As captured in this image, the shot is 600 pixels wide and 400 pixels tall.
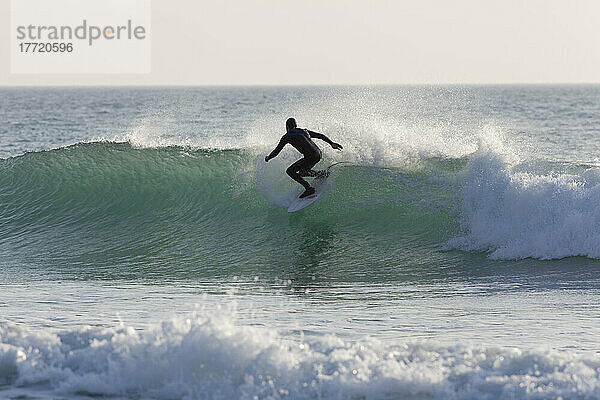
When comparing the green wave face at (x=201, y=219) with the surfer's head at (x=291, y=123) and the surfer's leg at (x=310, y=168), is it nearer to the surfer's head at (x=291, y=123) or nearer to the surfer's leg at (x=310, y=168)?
the surfer's leg at (x=310, y=168)

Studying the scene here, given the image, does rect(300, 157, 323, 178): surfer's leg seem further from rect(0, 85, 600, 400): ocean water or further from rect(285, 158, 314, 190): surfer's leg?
rect(0, 85, 600, 400): ocean water

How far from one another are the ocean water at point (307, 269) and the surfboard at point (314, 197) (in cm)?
16

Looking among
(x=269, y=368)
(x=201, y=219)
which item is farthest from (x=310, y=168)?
(x=269, y=368)

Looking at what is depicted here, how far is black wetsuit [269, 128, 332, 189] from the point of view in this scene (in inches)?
484

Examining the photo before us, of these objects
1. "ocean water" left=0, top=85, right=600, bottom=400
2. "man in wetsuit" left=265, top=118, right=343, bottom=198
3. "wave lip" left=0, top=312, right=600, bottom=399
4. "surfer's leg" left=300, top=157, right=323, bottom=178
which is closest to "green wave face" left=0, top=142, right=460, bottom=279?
"ocean water" left=0, top=85, right=600, bottom=400

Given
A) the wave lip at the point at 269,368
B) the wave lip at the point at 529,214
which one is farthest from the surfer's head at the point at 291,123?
the wave lip at the point at 269,368

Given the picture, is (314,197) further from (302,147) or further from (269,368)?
(269,368)

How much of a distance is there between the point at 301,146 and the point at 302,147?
23 millimetres

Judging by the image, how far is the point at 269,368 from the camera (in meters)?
5.90

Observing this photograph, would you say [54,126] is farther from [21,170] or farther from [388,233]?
[388,233]

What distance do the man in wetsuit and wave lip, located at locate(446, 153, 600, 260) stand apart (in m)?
2.31

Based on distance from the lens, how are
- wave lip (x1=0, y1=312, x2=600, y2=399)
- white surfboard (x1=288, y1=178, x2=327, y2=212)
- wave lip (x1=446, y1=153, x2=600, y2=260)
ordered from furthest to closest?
white surfboard (x1=288, y1=178, x2=327, y2=212) < wave lip (x1=446, y1=153, x2=600, y2=260) < wave lip (x1=0, y1=312, x2=600, y2=399)

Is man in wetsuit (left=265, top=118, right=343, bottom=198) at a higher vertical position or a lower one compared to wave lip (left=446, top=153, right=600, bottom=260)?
higher

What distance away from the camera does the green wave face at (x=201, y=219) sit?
37.3 ft
